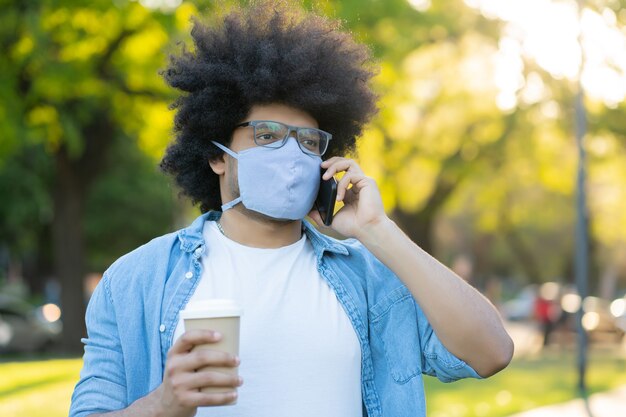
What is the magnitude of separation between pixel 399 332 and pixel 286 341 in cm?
35

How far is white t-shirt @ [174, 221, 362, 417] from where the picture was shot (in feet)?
9.00

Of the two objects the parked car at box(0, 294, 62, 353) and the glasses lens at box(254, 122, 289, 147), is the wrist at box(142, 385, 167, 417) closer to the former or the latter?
the glasses lens at box(254, 122, 289, 147)

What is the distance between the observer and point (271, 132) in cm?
310

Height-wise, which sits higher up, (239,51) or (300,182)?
(239,51)

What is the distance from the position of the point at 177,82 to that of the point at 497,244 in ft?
221

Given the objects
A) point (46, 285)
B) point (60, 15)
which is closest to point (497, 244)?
point (46, 285)

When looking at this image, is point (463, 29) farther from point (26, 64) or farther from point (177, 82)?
point (177, 82)

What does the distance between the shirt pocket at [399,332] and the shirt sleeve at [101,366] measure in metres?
0.73

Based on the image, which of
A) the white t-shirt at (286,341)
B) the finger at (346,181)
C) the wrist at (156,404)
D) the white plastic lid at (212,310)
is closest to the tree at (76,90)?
the finger at (346,181)

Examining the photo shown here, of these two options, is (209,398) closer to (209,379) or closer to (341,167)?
(209,379)

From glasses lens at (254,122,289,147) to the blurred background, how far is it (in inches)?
308

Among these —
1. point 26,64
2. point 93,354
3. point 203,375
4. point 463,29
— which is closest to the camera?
point 203,375

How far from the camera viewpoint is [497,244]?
6931 cm

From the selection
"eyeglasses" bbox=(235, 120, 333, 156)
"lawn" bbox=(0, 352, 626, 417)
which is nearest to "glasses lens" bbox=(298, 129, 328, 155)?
"eyeglasses" bbox=(235, 120, 333, 156)
